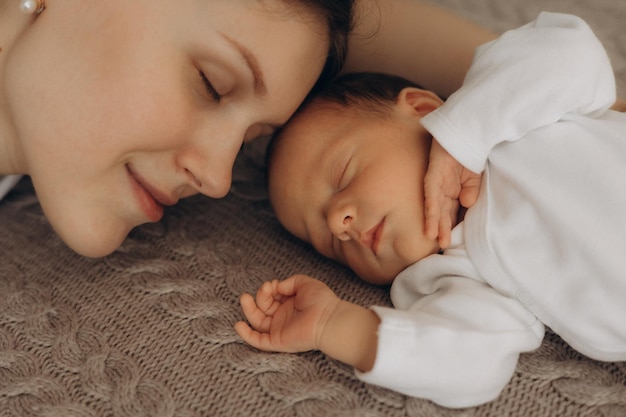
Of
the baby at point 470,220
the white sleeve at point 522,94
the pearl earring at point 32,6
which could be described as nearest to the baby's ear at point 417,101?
the baby at point 470,220

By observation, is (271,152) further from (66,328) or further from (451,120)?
(66,328)

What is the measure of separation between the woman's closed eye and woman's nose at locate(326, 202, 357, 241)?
0.25 m

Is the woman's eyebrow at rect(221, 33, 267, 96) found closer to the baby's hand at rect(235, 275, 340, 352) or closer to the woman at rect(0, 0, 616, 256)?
the woman at rect(0, 0, 616, 256)

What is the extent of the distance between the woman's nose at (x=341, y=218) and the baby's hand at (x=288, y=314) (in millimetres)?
100

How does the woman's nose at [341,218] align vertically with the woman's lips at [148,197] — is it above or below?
below

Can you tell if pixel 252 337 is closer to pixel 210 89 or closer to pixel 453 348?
pixel 453 348

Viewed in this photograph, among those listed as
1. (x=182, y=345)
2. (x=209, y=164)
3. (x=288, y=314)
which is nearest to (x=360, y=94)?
(x=209, y=164)

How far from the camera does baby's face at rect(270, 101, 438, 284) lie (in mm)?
1057

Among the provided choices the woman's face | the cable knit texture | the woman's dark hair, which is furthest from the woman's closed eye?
the cable knit texture

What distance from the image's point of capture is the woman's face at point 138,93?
37.4 inches

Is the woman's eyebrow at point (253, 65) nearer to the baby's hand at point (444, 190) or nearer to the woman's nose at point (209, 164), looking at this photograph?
the woman's nose at point (209, 164)

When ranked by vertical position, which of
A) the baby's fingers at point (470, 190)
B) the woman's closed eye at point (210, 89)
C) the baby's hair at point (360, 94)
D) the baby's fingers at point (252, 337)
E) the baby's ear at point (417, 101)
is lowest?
the baby's fingers at point (252, 337)

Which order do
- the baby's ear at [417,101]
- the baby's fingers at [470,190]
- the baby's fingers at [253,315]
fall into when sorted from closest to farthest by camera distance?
1. the baby's fingers at [253,315]
2. the baby's fingers at [470,190]
3. the baby's ear at [417,101]

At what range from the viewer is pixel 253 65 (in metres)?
0.99
